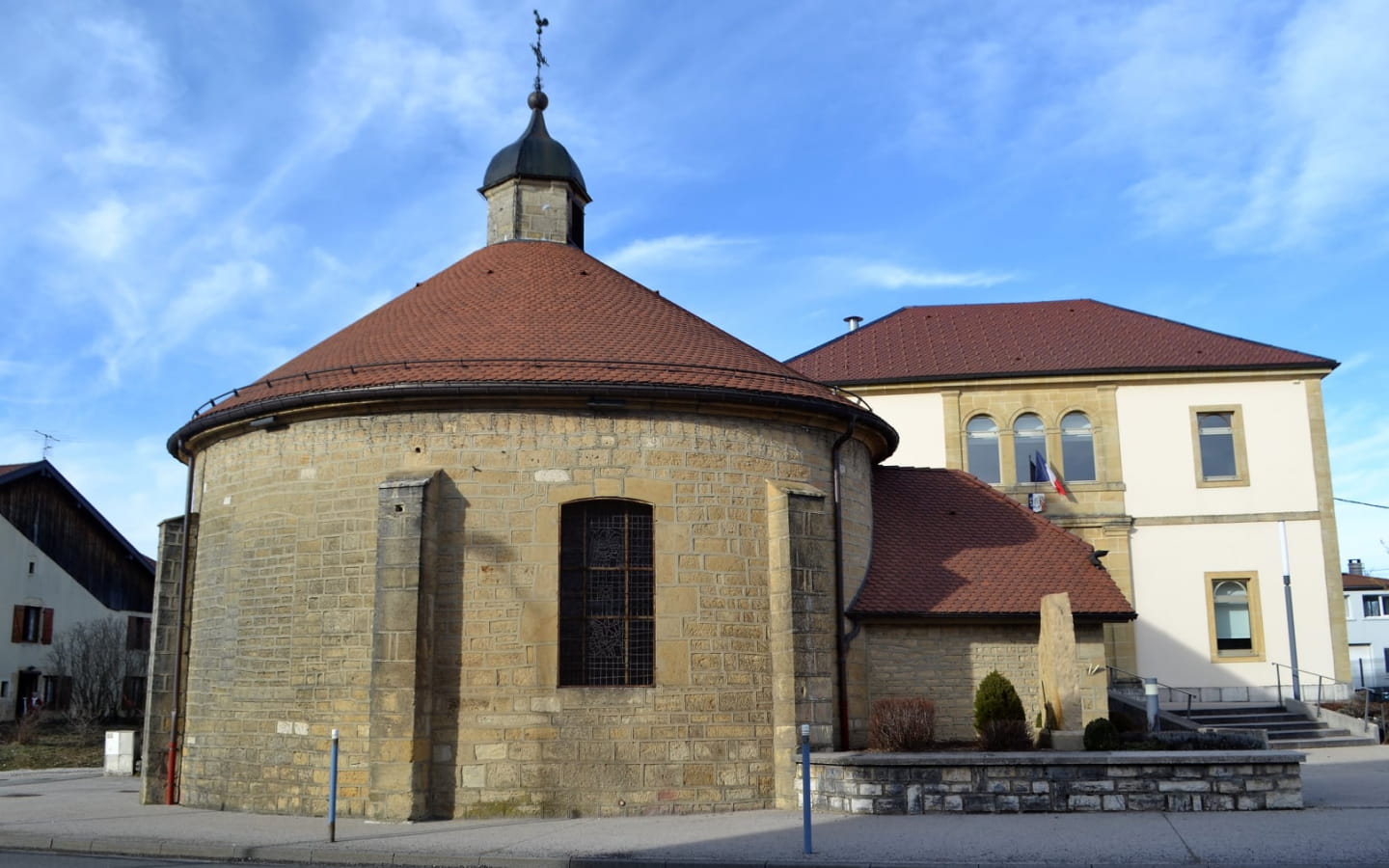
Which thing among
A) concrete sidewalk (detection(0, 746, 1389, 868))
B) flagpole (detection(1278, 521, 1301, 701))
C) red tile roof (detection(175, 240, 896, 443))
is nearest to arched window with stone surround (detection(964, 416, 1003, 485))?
flagpole (detection(1278, 521, 1301, 701))

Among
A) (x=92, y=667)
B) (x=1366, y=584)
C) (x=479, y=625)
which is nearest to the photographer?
(x=479, y=625)

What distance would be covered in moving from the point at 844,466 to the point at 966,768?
5086 mm

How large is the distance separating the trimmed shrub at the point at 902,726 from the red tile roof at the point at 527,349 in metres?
3.99

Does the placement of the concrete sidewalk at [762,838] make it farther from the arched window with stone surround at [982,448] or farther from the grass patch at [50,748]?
the arched window with stone surround at [982,448]

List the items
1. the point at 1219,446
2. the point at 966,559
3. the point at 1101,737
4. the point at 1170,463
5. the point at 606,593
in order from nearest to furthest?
the point at 606,593 → the point at 1101,737 → the point at 966,559 → the point at 1170,463 → the point at 1219,446

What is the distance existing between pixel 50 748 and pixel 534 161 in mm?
17131

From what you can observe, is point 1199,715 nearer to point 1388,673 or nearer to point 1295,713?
point 1295,713

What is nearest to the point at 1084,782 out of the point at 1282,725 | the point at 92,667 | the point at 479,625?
the point at 479,625

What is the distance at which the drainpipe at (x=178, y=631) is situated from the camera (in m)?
15.6

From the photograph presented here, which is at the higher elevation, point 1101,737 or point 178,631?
point 178,631

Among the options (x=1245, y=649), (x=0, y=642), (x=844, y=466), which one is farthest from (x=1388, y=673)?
(x=0, y=642)

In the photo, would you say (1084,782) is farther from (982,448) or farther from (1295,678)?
(982,448)

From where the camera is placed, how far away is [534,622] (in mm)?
13922

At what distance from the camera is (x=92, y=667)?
31.0m
